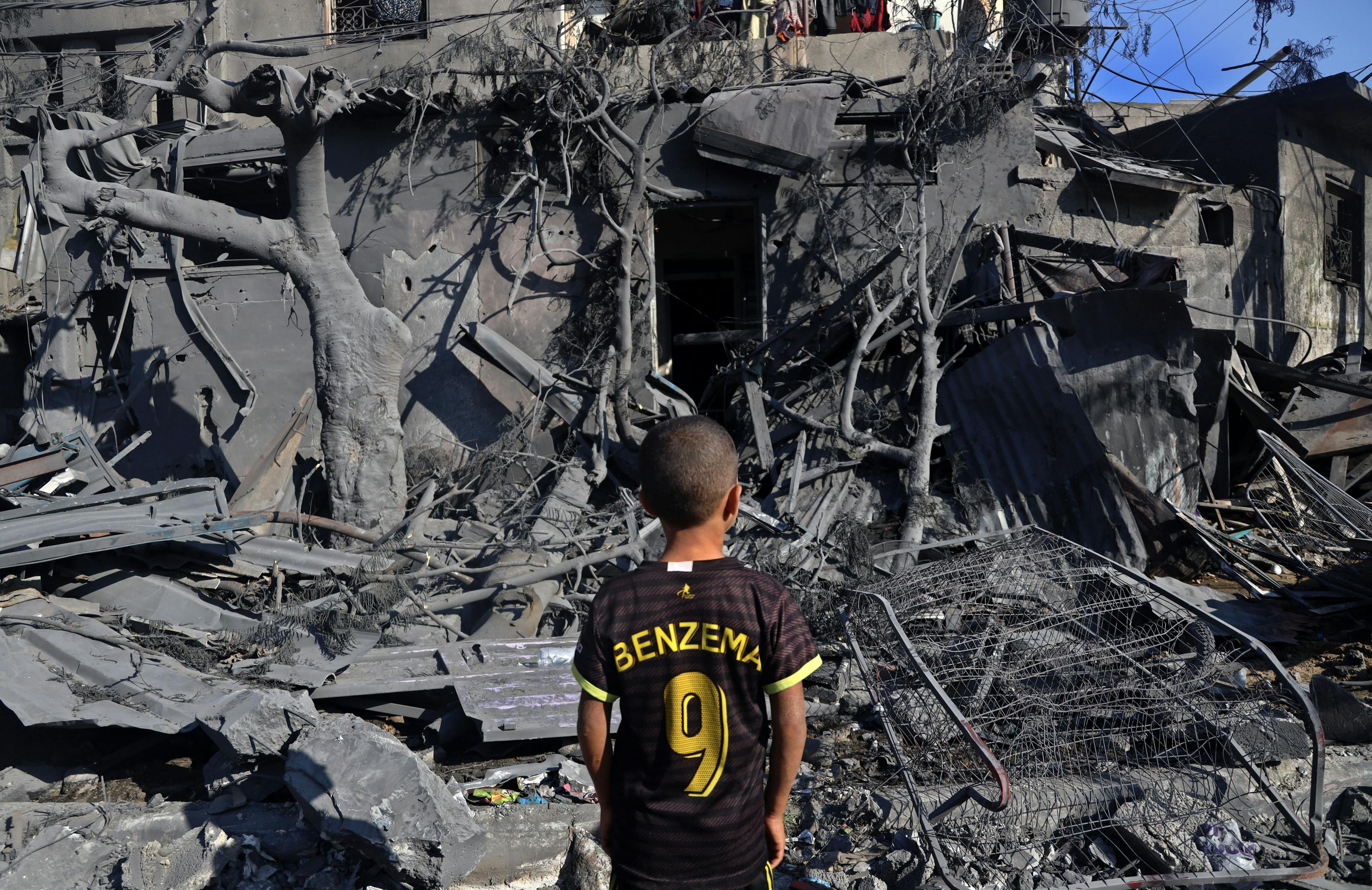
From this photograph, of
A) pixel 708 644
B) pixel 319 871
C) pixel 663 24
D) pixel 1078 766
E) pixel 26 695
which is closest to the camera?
pixel 708 644

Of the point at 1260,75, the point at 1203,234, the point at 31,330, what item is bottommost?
the point at 31,330

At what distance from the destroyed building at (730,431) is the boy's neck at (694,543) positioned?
1368 millimetres

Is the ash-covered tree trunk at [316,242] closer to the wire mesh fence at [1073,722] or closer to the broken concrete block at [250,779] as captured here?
the broken concrete block at [250,779]

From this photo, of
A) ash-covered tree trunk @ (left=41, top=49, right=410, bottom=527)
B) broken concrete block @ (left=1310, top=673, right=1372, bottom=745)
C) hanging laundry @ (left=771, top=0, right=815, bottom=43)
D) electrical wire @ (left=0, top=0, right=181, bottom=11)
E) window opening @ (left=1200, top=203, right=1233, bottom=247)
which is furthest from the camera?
electrical wire @ (left=0, top=0, right=181, bottom=11)

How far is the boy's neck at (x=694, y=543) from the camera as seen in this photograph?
1945 millimetres

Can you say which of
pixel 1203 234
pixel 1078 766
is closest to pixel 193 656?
pixel 1078 766

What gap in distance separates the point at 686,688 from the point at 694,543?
31 centimetres

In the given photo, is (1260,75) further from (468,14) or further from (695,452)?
(695,452)

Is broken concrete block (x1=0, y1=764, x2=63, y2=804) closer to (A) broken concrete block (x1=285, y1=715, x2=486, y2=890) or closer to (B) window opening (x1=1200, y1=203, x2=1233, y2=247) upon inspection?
(A) broken concrete block (x1=285, y1=715, x2=486, y2=890)

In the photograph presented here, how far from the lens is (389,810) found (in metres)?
2.99

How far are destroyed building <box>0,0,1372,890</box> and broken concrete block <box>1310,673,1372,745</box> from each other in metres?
0.02

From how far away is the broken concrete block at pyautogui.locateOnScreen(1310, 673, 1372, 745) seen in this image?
3.75 metres

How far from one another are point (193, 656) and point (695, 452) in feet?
13.1

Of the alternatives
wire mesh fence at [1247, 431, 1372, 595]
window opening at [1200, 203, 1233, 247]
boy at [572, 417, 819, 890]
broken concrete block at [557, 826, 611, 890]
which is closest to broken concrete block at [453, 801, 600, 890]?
broken concrete block at [557, 826, 611, 890]
